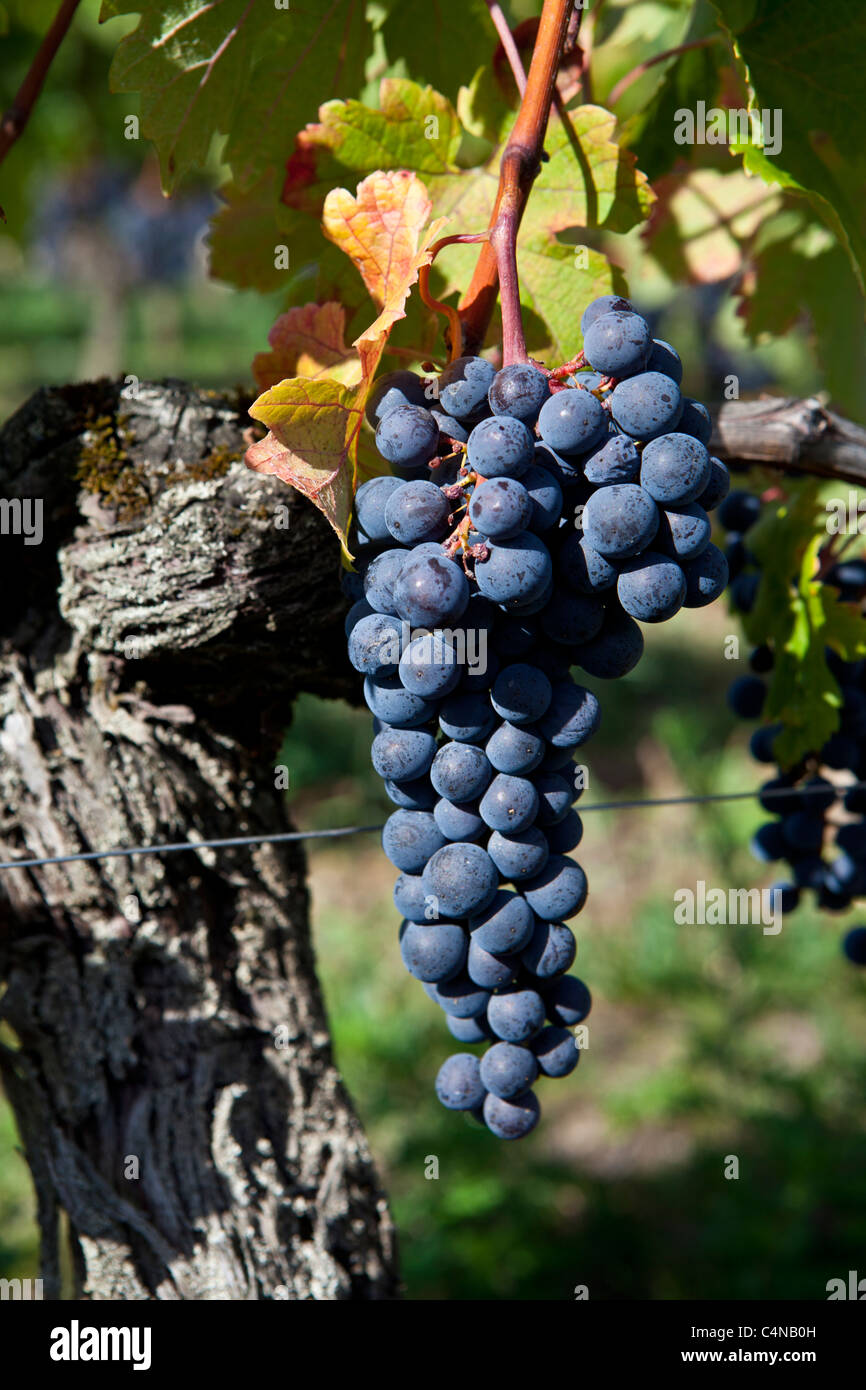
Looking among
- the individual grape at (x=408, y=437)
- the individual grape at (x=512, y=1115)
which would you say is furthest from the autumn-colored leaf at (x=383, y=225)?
the individual grape at (x=512, y=1115)

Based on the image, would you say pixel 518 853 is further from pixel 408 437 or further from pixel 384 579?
pixel 408 437

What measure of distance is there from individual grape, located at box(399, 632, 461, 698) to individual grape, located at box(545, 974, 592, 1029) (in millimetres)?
378

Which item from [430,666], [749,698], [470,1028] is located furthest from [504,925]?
[749,698]

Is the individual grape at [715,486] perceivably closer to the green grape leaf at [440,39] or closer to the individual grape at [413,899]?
the individual grape at [413,899]

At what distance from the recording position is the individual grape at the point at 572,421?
930 millimetres

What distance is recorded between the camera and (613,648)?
1.03m

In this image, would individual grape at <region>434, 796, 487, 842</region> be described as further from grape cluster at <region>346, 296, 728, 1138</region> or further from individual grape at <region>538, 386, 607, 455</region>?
individual grape at <region>538, 386, 607, 455</region>

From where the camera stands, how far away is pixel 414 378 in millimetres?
1059

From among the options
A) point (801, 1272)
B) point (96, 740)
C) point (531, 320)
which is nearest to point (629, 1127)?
point (801, 1272)

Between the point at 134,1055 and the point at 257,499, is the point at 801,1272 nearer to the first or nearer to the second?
the point at 134,1055

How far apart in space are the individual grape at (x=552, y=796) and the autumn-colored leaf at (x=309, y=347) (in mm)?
462

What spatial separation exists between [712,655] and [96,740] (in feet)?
17.1

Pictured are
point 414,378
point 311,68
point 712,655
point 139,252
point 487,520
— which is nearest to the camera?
point 487,520

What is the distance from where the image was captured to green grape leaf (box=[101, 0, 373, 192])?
118cm
